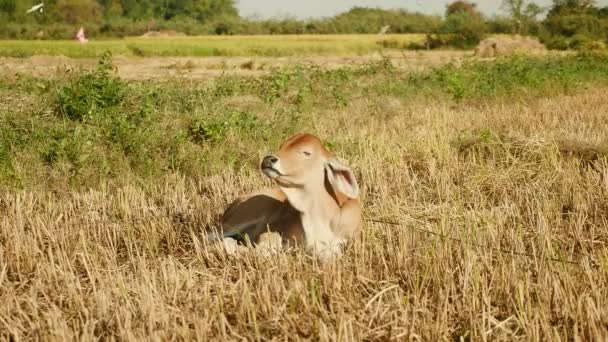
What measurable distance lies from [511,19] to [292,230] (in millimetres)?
47479

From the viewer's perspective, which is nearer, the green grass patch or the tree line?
the green grass patch

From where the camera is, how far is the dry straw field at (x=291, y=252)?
347 cm

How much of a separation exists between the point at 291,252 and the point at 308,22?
61.2 meters

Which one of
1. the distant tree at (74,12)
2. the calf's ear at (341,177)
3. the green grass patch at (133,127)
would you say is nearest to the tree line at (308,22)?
the distant tree at (74,12)

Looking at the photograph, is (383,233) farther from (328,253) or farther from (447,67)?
(447,67)

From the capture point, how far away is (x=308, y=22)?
6406cm

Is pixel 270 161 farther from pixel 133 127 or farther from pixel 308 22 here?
pixel 308 22

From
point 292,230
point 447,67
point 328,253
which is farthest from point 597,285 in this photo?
point 447,67

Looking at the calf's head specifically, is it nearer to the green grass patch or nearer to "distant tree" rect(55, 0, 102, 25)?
the green grass patch

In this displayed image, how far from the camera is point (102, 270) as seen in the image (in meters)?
4.37

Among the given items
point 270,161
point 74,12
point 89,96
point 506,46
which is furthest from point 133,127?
point 74,12

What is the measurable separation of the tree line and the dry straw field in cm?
2641

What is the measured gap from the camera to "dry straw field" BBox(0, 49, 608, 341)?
3.47m

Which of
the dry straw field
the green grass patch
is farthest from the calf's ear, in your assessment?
the green grass patch
